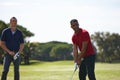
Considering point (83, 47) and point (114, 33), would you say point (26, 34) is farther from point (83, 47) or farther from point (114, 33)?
point (83, 47)

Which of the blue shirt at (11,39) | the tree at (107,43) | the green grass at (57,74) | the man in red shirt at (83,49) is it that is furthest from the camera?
the tree at (107,43)

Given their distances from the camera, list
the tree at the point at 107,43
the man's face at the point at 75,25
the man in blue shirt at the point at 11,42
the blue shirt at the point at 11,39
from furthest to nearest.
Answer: the tree at the point at 107,43
the blue shirt at the point at 11,39
the man in blue shirt at the point at 11,42
the man's face at the point at 75,25

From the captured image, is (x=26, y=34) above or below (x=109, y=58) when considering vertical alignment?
above

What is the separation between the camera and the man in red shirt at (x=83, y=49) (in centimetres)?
1114

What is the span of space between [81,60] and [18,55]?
238 centimetres

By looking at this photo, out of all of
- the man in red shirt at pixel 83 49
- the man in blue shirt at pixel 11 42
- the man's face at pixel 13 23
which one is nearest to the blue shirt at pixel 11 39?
the man in blue shirt at pixel 11 42

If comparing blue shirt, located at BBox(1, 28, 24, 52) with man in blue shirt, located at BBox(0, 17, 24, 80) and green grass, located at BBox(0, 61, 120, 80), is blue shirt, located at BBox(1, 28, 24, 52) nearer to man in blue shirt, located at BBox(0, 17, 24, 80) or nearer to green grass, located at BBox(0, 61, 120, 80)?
man in blue shirt, located at BBox(0, 17, 24, 80)

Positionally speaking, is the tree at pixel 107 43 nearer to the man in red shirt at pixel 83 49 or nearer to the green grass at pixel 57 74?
the green grass at pixel 57 74

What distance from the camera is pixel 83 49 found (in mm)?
11172

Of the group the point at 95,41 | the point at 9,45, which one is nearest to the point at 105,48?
the point at 95,41

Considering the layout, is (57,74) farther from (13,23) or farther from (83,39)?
(83,39)

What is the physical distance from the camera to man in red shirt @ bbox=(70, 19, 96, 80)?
11141 mm

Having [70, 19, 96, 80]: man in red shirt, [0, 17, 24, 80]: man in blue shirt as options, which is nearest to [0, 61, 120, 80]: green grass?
[0, 17, 24, 80]: man in blue shirt

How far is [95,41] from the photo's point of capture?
146375mm
